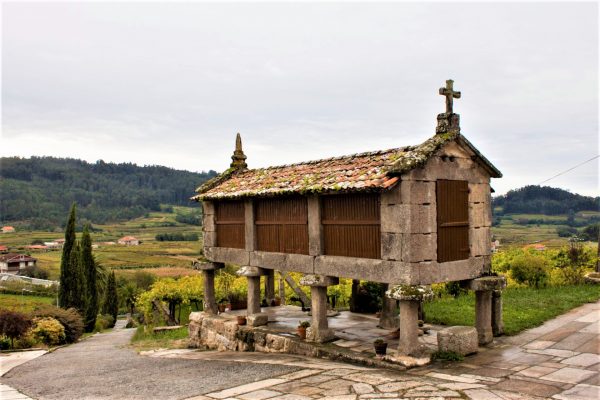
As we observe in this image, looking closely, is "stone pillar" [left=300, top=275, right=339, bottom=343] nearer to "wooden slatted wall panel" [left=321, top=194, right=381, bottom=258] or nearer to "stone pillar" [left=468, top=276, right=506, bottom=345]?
"wooden slatted wall panel" [left=321, top=194, right=381, bottom=258]

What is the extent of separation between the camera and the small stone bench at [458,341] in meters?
10.7

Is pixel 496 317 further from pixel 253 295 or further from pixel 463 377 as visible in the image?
pixel 253 295

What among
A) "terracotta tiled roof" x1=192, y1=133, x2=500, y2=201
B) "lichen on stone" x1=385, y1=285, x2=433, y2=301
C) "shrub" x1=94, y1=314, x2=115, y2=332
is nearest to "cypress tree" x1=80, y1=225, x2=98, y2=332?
"shrub" x1=94, y1=314, x2=115, y2=332

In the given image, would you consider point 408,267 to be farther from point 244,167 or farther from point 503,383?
point 244,167

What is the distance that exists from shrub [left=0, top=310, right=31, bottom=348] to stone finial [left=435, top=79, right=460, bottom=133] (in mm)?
19852

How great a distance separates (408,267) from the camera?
1020cm

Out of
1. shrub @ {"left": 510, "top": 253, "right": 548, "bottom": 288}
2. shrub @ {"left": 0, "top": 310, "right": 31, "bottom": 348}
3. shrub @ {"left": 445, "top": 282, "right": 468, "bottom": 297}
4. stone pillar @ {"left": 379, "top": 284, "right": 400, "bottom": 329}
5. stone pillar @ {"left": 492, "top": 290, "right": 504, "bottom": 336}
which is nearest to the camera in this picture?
stone pillar @ {"left": 492, "top": 290, "right": 504, "bottom": 336}

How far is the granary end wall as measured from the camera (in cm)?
1024

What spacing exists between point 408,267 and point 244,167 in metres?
9.21

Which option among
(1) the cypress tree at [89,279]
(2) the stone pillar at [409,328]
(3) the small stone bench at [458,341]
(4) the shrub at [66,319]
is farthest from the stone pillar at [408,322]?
Answer: (1) the cypress tree at [89,279]

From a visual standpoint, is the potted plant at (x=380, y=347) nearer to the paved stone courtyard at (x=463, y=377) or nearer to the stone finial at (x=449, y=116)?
the paved stone courtyard at (x=463, y=377)

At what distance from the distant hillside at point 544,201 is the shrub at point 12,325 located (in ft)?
275

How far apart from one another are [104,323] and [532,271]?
33.2 m

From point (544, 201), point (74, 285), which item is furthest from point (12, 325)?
point (544, 201)
